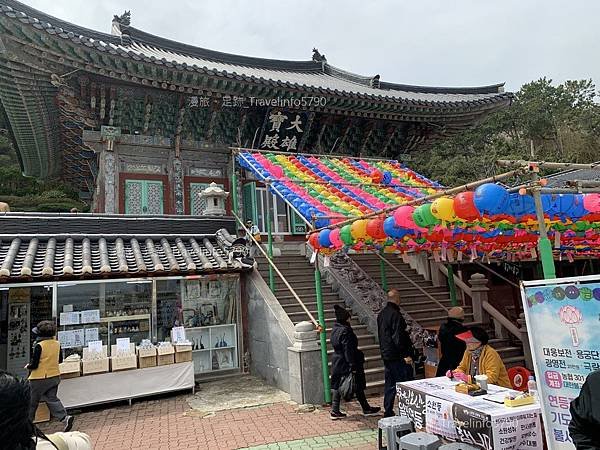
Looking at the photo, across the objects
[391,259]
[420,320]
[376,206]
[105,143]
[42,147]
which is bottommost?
[420,320]

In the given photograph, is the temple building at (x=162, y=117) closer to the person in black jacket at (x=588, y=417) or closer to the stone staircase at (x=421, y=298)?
the stone staircase at (x=421, y=298)

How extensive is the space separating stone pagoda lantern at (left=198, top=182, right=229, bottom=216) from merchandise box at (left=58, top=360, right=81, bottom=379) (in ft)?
15.7

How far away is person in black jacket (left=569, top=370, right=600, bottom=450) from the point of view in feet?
7.40

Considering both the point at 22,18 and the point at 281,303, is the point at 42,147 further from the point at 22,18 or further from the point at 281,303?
the point at 281,303

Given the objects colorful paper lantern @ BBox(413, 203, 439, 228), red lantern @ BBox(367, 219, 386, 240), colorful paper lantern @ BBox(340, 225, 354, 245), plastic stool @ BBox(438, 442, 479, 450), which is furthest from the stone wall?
plastic stool @ BBox(438, 442, 479, 450)

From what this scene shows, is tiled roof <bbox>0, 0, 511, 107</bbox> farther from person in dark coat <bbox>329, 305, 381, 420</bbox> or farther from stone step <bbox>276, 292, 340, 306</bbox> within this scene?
person in dark coat <bbox>329, 305, 381, 420</bbox>

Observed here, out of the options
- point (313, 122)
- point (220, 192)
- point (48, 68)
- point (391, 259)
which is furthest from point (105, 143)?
point (391, 259)

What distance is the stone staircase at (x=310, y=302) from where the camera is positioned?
26.7ft

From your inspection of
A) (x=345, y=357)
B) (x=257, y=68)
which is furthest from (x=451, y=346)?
(x=257, y=68)

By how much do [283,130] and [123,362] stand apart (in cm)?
779

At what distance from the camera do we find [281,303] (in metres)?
9.68

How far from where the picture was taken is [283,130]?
41.9ft

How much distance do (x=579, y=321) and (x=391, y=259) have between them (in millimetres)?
10294

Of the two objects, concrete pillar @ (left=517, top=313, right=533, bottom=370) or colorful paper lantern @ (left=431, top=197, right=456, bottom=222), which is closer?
colorful paper lantern @ (left=431, top=197, right=456, bottom=222)
